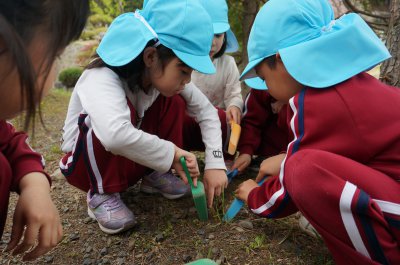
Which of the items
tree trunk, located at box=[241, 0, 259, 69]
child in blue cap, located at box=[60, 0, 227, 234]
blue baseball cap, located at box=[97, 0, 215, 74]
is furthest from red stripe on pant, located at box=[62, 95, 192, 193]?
tree trunk, located at box=[241, 0, 259, 69]

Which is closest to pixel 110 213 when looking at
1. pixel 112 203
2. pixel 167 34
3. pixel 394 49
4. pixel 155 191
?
pixel 112 203

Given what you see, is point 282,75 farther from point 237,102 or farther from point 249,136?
point 237,102

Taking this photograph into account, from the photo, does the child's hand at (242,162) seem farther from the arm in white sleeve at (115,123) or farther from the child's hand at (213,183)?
the arm in white sleeve at (115,123)

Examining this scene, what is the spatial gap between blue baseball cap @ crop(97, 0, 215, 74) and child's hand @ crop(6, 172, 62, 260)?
22.3 inches

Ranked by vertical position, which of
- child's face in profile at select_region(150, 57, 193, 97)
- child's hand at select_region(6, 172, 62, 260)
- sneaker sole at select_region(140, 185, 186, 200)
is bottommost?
sneaker sole at select_region(140, 185, 186, 200)

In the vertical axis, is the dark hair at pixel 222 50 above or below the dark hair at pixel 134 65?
below

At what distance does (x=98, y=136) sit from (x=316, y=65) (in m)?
0.73

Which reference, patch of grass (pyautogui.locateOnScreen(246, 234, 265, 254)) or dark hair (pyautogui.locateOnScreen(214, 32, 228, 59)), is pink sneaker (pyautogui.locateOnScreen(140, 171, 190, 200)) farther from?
dark hair (pyautogui.locateOnScreen(214, 32, 228, 59))

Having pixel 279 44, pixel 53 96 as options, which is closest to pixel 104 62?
pixel 279 44

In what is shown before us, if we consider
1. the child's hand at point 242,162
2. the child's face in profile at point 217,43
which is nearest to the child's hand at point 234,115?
the child's hand at point 242,162

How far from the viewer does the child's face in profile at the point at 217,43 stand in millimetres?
2036

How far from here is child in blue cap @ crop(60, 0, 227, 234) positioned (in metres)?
1.35

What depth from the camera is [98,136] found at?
1.33m

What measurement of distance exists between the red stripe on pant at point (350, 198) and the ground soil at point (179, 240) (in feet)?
0.88
